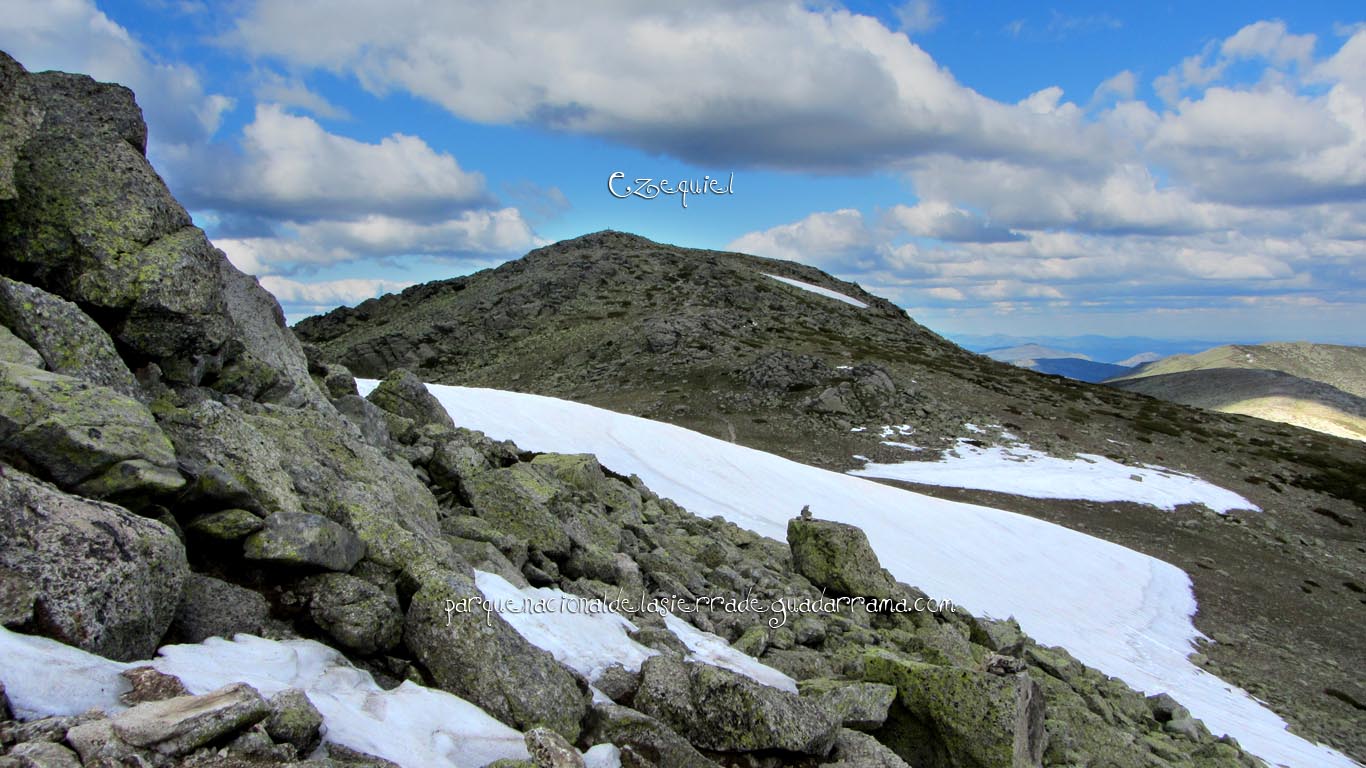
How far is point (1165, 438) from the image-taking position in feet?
229

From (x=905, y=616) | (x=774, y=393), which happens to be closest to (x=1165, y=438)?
(x=774, y=393)

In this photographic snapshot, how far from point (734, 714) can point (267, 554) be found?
5.39m

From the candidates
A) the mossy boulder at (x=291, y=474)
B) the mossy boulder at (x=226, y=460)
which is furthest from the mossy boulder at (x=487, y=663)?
the mossy boulder at (x=226, y=460)

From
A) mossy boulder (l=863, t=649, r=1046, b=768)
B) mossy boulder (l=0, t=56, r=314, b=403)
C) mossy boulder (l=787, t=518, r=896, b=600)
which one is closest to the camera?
mossy boulder (l=0, t=56, r=314, b=403)

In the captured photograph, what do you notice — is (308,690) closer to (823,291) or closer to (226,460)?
(226,460)

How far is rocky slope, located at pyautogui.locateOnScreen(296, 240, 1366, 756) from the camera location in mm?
37188

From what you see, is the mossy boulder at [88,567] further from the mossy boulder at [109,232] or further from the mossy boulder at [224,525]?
the mossy boulder at [109,232]

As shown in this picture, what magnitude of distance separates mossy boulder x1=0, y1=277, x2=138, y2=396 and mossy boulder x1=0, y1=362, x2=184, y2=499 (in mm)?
949

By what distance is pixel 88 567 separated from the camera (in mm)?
5969

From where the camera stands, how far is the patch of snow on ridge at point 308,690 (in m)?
5.11

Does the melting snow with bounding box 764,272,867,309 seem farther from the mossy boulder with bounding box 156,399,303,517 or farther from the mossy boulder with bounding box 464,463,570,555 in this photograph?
the mossy boulder with bounding box 156,399,303,517

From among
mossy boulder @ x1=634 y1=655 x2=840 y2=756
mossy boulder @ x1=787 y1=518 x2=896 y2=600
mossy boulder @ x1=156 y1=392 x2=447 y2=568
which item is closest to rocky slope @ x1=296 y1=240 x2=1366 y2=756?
mossy boulder @ x1=787 y1=518 x2=896 y2=600

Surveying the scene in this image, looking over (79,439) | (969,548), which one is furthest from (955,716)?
(969,548)

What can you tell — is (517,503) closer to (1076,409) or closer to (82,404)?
(82,404)
